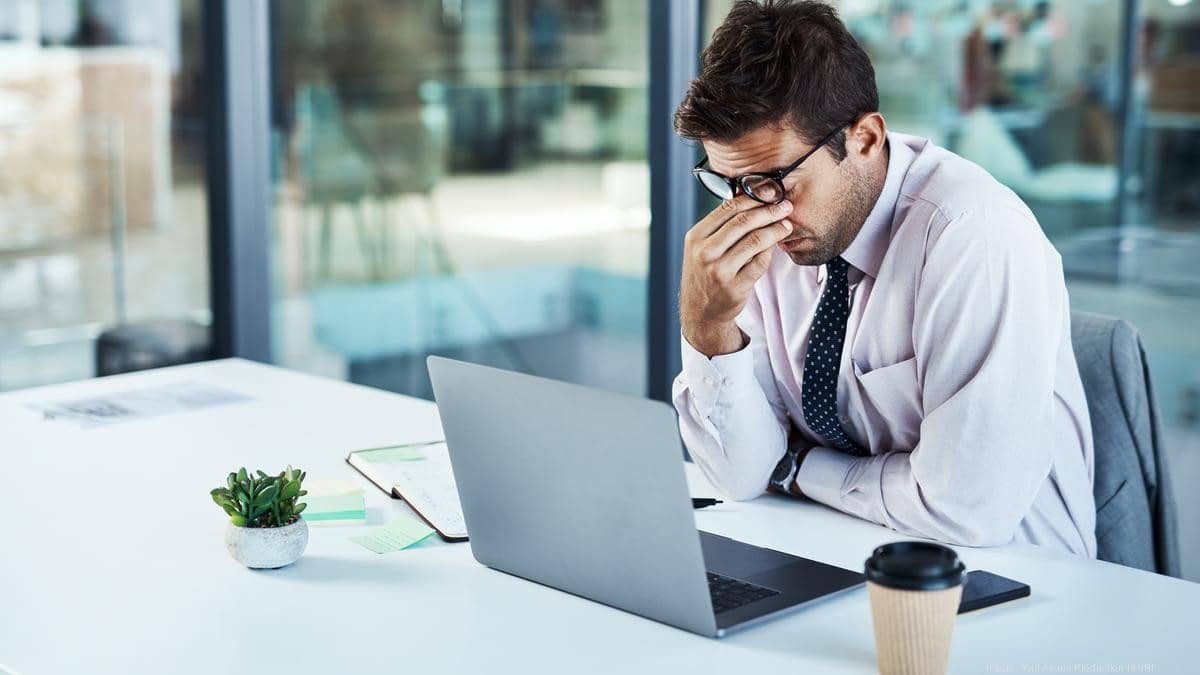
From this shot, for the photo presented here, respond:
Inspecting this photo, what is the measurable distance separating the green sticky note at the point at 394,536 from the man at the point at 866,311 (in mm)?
397

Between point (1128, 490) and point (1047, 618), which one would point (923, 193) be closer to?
point (1128, 490)

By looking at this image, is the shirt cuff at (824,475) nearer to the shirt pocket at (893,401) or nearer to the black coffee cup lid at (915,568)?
the shirt pocket at (893,401)

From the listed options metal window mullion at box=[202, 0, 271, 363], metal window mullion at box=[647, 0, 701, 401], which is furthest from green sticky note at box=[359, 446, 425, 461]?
metal window mullion at box=[202, 0, 271, 363]

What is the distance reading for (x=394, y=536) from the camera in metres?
1.69

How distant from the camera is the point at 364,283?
452cm

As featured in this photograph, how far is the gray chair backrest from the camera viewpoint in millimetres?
1915

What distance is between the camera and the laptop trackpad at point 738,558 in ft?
5.02

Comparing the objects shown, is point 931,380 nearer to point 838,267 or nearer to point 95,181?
point 838,267

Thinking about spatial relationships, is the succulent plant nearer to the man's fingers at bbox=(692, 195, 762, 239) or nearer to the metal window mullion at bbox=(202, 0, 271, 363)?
the man's fingers at bbox=(692, 195, 762, 239)

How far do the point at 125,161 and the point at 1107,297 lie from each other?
2.66 metres

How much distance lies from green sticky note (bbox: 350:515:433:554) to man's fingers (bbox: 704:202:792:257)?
52cm

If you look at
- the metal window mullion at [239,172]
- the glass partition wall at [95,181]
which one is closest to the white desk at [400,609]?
the metal window mullion at [239,172]

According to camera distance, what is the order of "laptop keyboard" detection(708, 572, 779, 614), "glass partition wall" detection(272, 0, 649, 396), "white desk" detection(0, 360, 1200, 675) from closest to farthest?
1. "white desk" detection(0, 360, 1200, 675)
2. "laptop keyboard" detection(708, 572, 779, 614)
3. "glass partition wall" detection(272, 0, 649, 396)

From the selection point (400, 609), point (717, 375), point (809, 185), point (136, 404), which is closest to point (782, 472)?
point (717, 375)
